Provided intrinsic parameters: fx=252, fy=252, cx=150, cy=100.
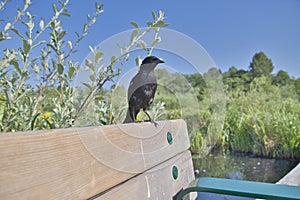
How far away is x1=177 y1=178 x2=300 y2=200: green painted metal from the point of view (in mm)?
642

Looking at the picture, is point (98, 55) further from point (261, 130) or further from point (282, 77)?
point (282, 77)

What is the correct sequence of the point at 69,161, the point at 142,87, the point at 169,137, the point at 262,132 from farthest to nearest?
the point at 262,132, the point at 169,137, the point at 142,87, the point at 69,161

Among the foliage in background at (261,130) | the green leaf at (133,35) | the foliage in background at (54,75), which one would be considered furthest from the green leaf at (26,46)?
the foliage in background at (261,130)

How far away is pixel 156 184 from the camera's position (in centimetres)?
75

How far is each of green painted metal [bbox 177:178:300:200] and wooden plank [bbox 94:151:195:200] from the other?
0.08 m

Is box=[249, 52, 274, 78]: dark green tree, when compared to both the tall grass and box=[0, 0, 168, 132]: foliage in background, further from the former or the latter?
box=[0, 0, 168, 132]: foliage in background

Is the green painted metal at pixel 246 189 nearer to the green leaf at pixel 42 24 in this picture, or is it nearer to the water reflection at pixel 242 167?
the green leaf at pixel 42 24

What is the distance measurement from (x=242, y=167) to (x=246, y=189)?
8.71ft

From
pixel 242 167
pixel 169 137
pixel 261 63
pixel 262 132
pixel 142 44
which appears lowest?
pixel 242 167

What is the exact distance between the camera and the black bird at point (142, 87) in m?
0.81

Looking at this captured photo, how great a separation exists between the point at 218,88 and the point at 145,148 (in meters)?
0.33

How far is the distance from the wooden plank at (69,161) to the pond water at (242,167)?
2.18 meters

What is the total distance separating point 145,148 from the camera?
74 centimetres

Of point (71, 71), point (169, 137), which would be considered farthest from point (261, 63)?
point (71, 71)
